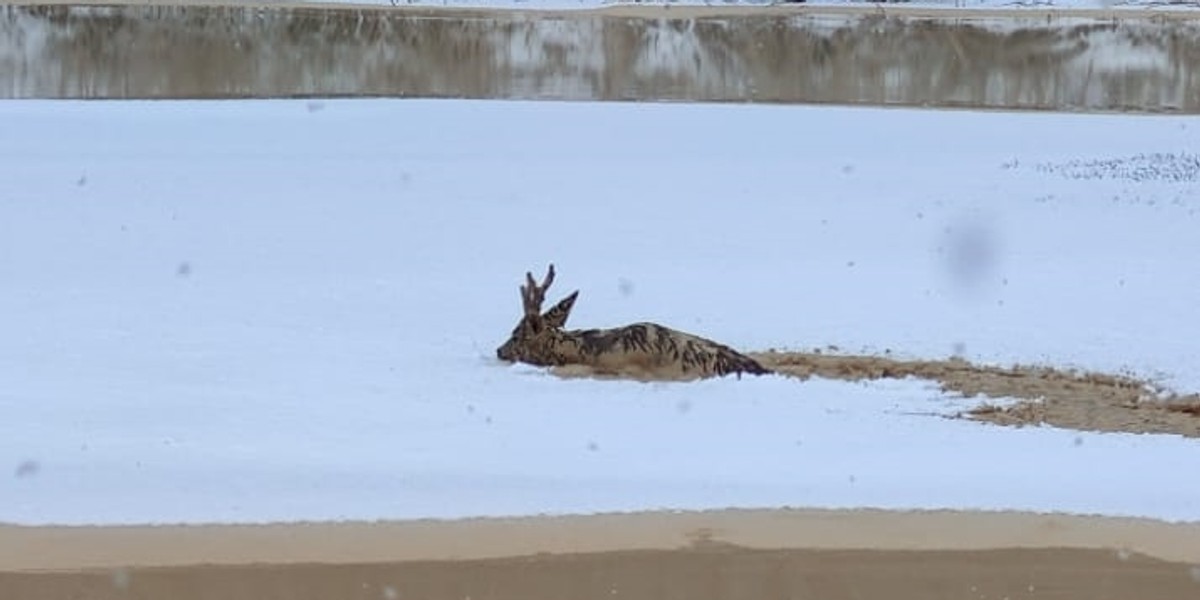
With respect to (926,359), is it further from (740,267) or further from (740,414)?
(740,267)

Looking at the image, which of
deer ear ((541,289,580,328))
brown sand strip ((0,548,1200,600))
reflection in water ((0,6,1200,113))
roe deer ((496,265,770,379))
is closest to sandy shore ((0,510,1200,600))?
brown sand strip ((0,548,1200,600))

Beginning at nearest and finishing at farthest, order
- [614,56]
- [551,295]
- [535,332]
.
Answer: [535,332], [551,295], [614,56]

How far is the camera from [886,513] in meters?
7.29

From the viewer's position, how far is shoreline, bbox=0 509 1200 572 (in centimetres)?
680

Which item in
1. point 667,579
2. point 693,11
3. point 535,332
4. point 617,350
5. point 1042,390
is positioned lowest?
point 667,579

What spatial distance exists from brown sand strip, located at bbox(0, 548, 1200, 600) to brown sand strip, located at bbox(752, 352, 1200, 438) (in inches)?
111

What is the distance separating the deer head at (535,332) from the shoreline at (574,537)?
407 cm

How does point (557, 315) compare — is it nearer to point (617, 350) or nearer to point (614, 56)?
point (617, 350)

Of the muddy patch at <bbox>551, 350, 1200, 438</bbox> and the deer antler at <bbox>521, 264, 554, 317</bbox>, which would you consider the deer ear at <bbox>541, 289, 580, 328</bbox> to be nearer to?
the deer antler at <bbox>521, 264, 554, 317</bbox>

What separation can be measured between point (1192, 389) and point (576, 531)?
546 centimetres

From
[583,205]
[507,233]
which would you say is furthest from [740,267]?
[583,205]

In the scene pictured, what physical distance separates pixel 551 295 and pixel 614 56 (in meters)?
16.5

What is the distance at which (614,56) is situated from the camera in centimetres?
3148

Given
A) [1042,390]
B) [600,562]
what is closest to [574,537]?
[600,562]
